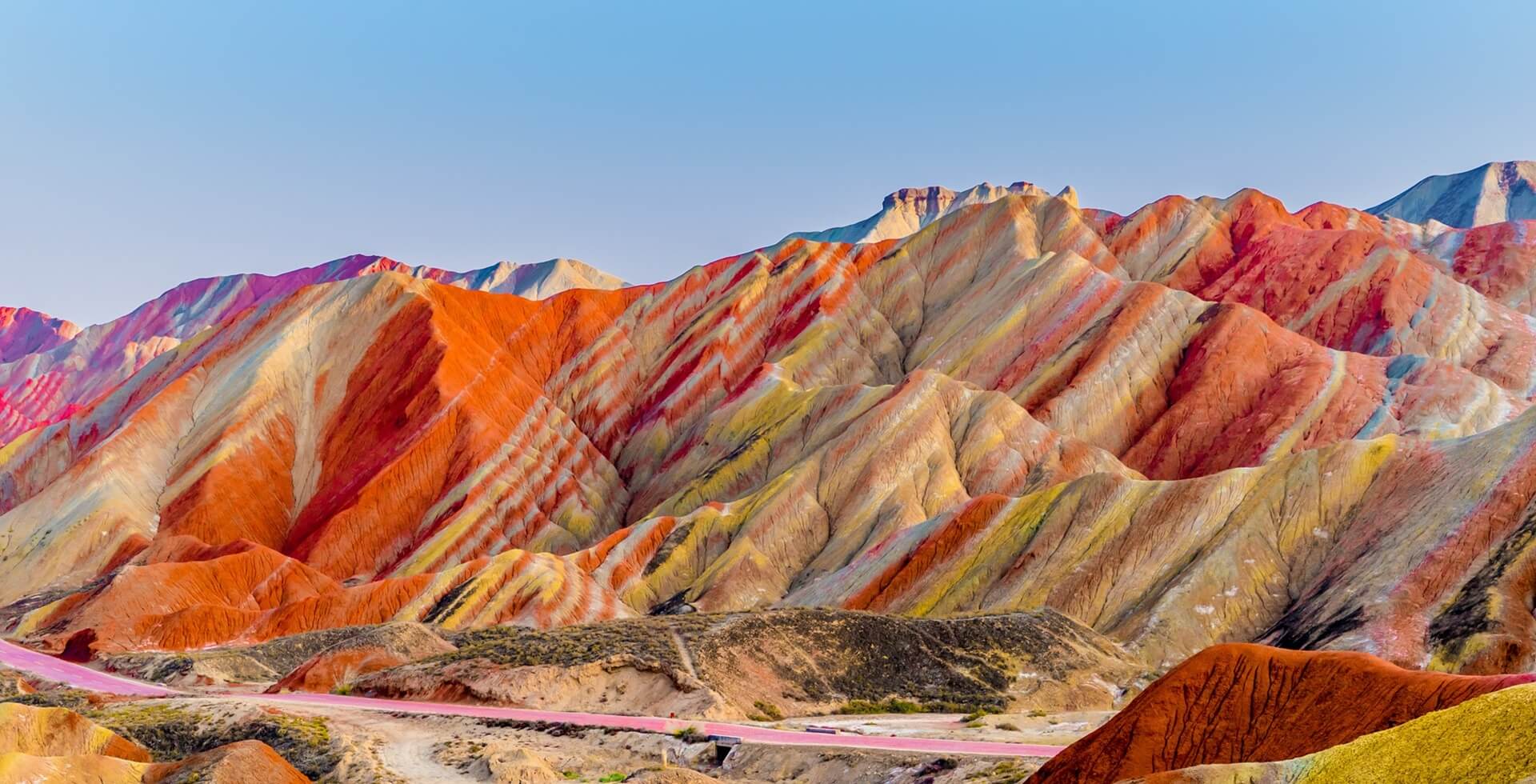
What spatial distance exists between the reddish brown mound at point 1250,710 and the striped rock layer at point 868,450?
31695mm

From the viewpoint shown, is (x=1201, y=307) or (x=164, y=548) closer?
(x=164, y=548)

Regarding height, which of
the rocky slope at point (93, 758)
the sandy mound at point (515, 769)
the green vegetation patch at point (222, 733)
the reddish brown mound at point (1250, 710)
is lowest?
the green vegetation patch at point (222, 733)

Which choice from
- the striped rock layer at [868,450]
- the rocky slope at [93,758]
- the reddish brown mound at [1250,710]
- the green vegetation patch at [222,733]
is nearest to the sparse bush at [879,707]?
the green vegetation patch at [222,733]

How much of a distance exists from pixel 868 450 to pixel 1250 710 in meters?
82.6

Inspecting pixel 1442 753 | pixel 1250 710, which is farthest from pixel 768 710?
pixel 1442 753

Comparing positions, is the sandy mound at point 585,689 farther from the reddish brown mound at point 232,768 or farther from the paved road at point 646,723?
the reddish brown mound at point 232,768

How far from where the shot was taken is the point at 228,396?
136375 millimetres

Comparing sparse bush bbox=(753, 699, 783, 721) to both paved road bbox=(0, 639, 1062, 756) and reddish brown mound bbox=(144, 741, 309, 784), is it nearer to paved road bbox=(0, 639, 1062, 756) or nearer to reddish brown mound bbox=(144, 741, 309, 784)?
paved road bbox=(0, 639, 1062, 756)

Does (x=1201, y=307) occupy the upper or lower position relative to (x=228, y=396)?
upper

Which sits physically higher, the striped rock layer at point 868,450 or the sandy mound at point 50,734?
the striped rock layer at point 868,450

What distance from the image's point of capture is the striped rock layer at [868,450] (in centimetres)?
7438

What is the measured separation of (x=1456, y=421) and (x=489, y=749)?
82.1m

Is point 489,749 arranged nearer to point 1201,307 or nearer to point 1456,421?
point 1456,421

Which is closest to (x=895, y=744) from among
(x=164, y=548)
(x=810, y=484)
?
(x=810, y=484)
